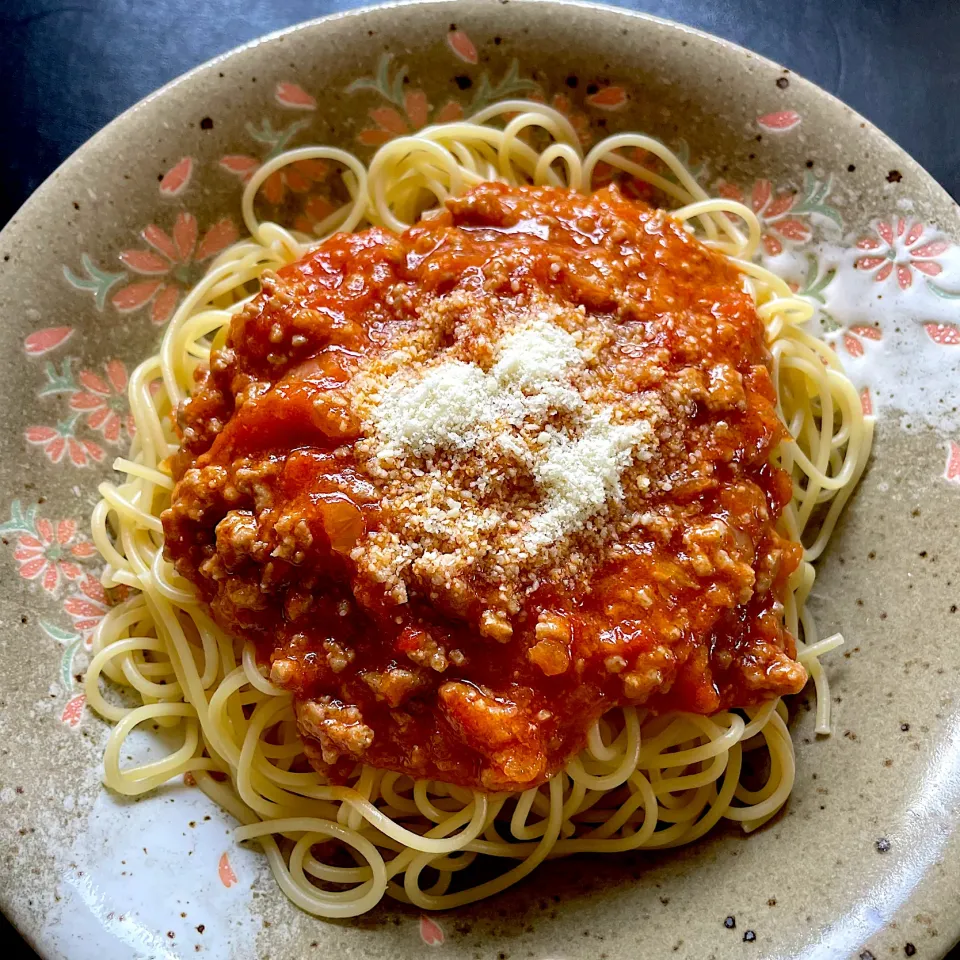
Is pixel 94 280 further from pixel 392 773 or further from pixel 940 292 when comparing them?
pixel 940 292

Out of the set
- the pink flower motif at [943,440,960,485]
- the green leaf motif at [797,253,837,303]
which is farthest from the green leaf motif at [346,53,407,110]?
the pink flower motif at [943,440,960,485]

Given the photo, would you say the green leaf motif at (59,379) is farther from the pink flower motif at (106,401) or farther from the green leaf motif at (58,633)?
the green leaf motif at (58,633)

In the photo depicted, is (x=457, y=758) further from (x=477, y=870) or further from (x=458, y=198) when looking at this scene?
(x=458, y=198)

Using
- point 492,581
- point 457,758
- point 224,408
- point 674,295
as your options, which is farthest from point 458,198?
point 457,758

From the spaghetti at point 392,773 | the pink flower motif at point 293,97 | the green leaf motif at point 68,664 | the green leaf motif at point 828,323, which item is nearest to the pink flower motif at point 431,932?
the spaghetti at point 392,773

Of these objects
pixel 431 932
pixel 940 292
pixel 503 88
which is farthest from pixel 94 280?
pixel 940 292
